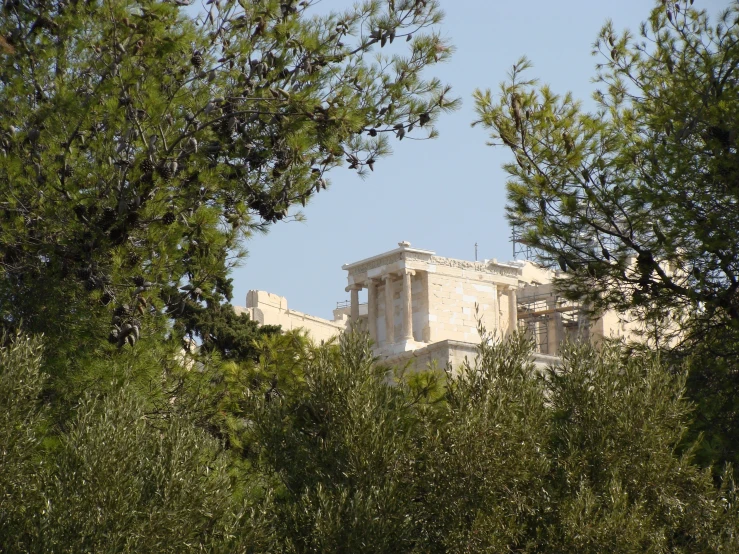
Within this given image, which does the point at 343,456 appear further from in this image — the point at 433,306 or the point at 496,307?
the point at 496,307

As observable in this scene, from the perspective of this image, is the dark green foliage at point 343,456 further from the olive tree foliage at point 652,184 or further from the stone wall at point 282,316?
the stone wall at point 282,316

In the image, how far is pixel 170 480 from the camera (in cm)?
900

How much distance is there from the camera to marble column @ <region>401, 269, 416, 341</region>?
43594mm

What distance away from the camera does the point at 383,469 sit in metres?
9.80

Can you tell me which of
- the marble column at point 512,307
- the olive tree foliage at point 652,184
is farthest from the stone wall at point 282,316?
the olive tree foliage at point 652,184

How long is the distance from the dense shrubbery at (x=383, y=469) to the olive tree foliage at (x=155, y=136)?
1075 mm

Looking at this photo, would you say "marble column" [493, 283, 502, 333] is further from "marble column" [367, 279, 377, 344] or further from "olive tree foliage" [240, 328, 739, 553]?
"olive tree foliage" [240, 328, 739, 553]

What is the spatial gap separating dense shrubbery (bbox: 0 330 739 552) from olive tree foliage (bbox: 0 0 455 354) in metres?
1.07

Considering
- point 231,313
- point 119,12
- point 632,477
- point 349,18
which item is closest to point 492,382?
point 632,477

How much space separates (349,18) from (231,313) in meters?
14.2

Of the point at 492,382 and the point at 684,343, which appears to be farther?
the point at 684,343

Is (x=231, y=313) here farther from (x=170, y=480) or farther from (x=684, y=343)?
(x=170, y=480)

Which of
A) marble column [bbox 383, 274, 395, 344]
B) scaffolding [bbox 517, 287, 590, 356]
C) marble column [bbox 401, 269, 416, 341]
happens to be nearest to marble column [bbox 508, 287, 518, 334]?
scaffolding [bbox 517, 287, 590, 356]

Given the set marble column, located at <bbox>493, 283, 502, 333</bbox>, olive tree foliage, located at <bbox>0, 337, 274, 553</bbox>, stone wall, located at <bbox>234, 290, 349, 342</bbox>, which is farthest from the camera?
marble column, located at <bbox>493, 283, 502, 333</bbox>
